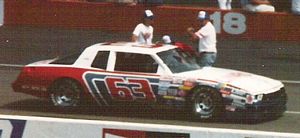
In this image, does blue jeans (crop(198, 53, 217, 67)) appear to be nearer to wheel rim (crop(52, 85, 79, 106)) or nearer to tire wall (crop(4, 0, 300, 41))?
wheel rim (crop(52, 85, 79, 106))

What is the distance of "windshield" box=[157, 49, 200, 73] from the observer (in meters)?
11.9

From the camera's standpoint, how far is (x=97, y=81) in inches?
472

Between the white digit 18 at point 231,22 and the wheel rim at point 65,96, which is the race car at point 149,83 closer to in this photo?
the wheel rim at point 65,96

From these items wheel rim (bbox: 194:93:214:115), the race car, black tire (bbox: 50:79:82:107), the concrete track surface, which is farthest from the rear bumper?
black tire (bbox: 50:79:82:107)

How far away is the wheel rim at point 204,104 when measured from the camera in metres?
11.4

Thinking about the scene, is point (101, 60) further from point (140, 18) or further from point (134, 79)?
point (140, 18)

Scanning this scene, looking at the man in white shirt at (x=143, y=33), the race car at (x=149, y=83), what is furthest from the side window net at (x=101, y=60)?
the man in white shirt at (x=143, y=33)

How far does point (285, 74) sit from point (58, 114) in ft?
17.9

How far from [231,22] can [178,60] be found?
266 inches

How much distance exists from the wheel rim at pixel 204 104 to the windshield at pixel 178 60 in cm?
56

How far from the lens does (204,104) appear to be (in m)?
11.5

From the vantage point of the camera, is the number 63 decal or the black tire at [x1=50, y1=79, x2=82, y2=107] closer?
the number 63 decal

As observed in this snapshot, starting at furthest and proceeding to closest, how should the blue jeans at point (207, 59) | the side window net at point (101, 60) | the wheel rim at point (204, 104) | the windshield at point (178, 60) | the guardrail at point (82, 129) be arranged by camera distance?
the blue jeans at point (207, 59)
the side window net at point (101, 60)
the windshield at point (178, 60)
the wheel rim at point (204, 104)
the guardrail at point (82, 129)

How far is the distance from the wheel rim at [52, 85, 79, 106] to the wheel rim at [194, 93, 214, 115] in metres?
1.82
